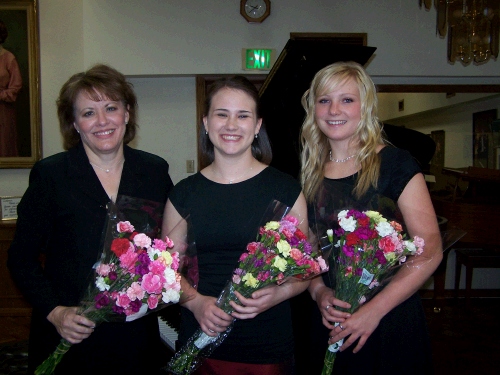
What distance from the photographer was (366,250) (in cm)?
133

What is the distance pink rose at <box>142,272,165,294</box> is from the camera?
1259 millimetres

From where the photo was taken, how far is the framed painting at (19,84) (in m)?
4.55

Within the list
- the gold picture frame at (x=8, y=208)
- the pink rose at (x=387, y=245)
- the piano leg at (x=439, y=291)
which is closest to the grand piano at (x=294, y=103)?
the pink rose at (x=387, y=245)

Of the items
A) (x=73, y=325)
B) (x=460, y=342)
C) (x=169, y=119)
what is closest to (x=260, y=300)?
(x=73, y=325)

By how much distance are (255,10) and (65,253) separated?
353 cm

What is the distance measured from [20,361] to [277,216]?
7.98 feet

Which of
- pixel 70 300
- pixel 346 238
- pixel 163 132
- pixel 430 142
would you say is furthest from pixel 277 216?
pixel 163 132

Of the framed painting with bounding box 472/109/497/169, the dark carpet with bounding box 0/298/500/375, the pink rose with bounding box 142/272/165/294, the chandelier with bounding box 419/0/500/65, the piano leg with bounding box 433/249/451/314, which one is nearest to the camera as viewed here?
the pink rose with bounding box 142/272/165/294

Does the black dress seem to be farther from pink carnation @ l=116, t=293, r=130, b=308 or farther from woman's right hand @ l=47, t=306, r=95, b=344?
woman's right hand @ l=47, t=306, r=95, b=344

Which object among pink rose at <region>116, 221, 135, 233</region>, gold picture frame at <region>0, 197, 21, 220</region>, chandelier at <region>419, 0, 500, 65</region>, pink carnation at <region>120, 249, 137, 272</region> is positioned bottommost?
gold picture frame at <region>0, 197, 21, 220</region>

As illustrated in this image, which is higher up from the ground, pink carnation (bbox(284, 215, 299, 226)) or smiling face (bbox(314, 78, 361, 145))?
smiling face (bbox(314, 78, 361, 145))

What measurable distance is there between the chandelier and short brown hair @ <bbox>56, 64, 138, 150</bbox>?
6.71 ft

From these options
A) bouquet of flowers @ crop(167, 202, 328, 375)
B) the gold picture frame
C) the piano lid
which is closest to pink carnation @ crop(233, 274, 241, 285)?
bouquet of flowers @ crop(167, 202, 328, 375)

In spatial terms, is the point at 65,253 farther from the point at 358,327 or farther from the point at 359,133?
the point at 359,133
